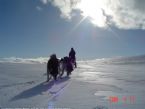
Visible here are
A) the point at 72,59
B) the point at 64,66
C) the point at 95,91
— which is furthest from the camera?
the point at 72,59

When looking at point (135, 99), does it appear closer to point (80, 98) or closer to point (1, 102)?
point (80, 98)

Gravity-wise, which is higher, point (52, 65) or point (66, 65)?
point (66, 65)

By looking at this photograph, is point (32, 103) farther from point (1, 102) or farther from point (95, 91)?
point (95, 91)

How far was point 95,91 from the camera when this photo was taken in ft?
47.5

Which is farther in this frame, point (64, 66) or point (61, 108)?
point (64, 66)

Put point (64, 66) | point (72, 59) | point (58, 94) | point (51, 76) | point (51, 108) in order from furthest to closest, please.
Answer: point (72, 59)
point (64, 66)
point (51, 76)
point (58, 94)
point (51, 108)

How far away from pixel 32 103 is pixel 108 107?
2959 millimetres

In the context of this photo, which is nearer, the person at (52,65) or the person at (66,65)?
the person at (52,65)

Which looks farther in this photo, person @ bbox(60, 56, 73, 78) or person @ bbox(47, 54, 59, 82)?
person @ bbox(60, 56, 73, 78)

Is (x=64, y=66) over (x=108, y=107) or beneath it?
over

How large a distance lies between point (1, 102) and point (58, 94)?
121 inches

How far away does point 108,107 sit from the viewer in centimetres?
1031

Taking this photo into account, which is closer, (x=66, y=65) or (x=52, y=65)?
(x=52, y=65)

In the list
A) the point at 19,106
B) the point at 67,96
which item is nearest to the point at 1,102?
the point at 19,106
